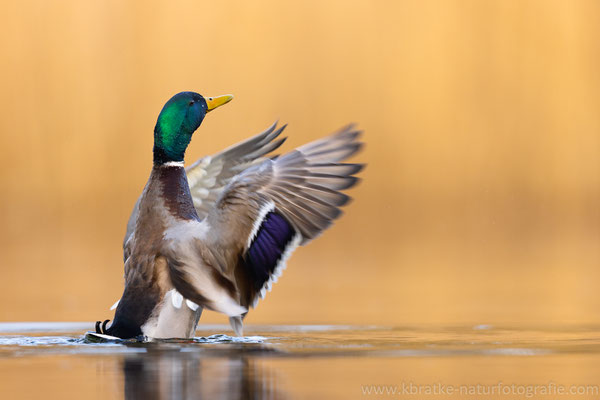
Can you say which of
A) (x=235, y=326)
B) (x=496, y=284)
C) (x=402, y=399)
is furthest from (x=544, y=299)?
(x=402, y=399)

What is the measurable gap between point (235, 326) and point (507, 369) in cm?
173

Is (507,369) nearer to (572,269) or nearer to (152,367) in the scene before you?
(152,367)

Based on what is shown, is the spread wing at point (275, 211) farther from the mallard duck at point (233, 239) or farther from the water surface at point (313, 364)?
the water surface at point (313, 364)

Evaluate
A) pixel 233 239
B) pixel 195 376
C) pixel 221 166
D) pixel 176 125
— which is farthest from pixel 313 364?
pixel 221 166

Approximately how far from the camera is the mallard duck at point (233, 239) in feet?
22.8

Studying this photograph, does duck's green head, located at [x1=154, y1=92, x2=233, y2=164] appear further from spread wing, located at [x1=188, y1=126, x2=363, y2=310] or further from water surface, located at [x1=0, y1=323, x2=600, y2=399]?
water surface, located at [x1=0, y1=323, x2=600, y2=399]

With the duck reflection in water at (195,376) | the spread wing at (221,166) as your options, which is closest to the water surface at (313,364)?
the duck reflection in water at (195,376)

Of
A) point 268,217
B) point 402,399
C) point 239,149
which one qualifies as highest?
point 239,149

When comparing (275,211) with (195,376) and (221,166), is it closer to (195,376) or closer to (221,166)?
(221,166)

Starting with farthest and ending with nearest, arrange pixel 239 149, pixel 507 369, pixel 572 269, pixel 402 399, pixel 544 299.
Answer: pixel 572 269 < pixel 544 299 < pixel 239 149 < pixel 507 369 < pixel 402 399

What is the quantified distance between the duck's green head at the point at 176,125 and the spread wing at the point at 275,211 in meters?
0.62

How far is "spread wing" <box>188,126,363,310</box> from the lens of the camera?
6.93 metres

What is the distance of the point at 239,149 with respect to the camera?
8.27m

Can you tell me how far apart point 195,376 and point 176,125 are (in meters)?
2.27
